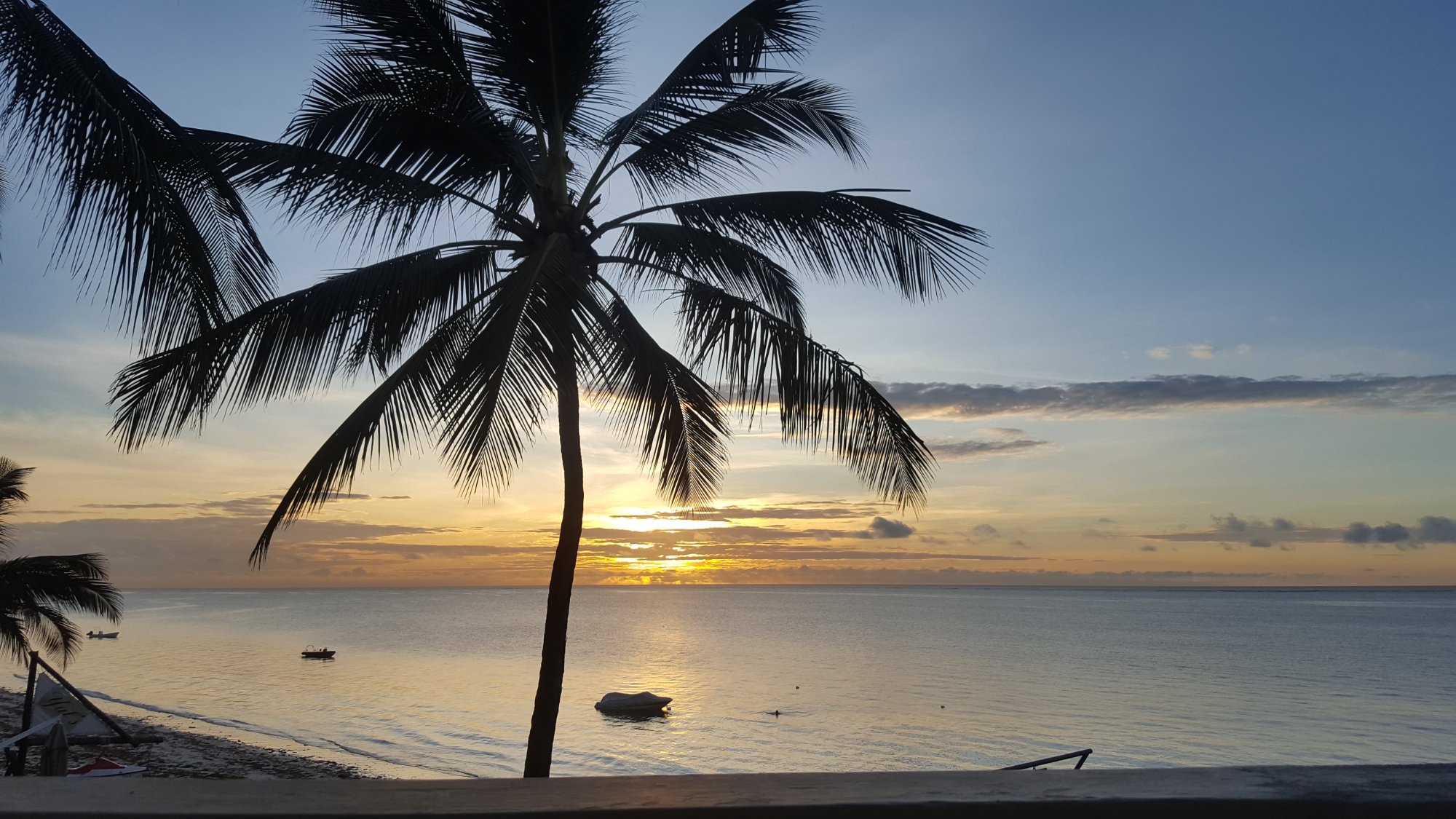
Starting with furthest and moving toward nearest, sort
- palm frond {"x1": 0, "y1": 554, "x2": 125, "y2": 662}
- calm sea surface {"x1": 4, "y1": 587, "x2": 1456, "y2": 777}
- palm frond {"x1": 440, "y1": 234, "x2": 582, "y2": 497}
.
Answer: calm sea surface {"x1": 4, "y1": 587, "x2": 1456, "y2": 777}
palm frond {"x1": 0, "y1": 554, "x2": 125, "y2": 662}
palm frond {"x1": 440, "y1": 234, "x2": 582, "y2": 497}

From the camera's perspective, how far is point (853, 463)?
736 centimetres

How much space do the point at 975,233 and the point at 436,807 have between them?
682 centimetres

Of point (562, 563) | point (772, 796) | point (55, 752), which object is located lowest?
point (55, 752)

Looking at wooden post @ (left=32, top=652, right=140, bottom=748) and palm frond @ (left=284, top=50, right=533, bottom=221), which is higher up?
palm frond @ (left=284, top=50, right=533, bottom=221)

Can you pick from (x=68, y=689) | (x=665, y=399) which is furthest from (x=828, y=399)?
(x=68, y=689)

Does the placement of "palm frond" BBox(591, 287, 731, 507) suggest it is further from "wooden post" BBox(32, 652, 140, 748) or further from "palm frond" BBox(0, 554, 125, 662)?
"palm frond" BBox(0, 554, 125, 662)

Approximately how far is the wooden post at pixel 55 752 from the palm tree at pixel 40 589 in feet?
49.8

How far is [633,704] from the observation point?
3566cm

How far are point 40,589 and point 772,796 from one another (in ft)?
75.3

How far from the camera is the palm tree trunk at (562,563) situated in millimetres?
7207

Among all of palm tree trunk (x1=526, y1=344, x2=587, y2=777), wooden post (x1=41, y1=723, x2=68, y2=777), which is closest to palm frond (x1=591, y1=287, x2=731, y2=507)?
palm tree trunk (x1=526, y1=344, x2=587, y2=777)

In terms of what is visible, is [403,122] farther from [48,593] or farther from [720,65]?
[48,593]

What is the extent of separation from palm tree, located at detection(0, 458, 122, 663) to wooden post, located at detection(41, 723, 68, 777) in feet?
49.8

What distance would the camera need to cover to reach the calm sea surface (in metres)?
29.0
